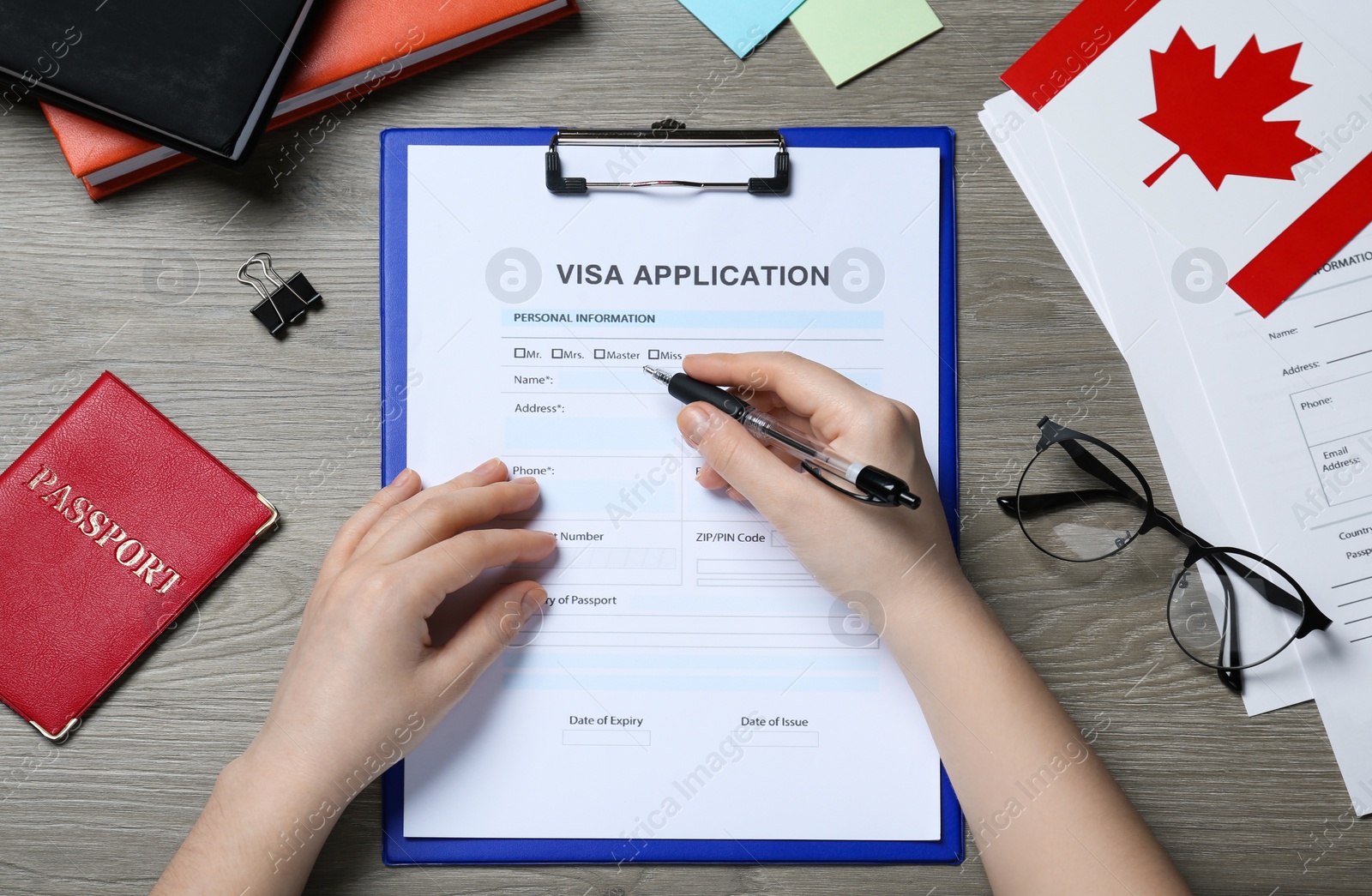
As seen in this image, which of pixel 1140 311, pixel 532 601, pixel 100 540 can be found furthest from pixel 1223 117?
pixel 100 540

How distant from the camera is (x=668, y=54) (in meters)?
0.94

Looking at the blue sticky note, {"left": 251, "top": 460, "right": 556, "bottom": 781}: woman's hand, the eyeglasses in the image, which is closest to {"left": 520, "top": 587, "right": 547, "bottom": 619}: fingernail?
{"left": 251, "top": 460, "right": 556, "bottom": 781}: woman's hand

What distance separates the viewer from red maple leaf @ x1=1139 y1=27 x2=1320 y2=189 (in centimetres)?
93

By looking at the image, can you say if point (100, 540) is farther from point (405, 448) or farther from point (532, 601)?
point (532, 601)

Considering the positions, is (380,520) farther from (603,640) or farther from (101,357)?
(101,357)

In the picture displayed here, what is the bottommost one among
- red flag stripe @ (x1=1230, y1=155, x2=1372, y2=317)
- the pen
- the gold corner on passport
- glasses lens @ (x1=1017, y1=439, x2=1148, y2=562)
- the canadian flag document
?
glasses lens @ (x1=1017, y1=439, x2=1148, y2=562)

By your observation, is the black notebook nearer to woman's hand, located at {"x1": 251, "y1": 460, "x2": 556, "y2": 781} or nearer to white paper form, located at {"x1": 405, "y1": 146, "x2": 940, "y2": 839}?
white paper form, located at {"x1": 405, "y1": 146, "x2": 940, "y2": 839}

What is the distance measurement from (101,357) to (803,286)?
30.9 inches

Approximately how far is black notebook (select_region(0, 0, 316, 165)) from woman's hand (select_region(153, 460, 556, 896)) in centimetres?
46

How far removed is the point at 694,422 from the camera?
0.84 m

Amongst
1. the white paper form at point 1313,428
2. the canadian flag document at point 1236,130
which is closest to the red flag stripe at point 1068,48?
the canadian flag document at point 1236,130

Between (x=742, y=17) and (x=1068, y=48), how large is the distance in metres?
0.37

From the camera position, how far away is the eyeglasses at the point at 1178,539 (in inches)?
35.8

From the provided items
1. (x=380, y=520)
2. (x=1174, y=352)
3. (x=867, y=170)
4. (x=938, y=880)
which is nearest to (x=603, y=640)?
(x=380, y=520)
